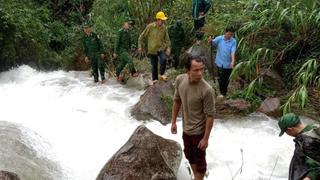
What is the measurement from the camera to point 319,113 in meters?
7.96

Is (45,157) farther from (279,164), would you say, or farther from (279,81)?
(279,81)

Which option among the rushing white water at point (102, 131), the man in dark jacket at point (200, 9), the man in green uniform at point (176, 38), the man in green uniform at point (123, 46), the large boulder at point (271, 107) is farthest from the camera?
the man in dark jacket at point (200, 9)

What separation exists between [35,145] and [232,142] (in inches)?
118

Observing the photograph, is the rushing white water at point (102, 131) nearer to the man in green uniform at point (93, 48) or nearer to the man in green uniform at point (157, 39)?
the man in green uniform at point (93, 48)

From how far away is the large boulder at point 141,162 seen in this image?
18.3 ft

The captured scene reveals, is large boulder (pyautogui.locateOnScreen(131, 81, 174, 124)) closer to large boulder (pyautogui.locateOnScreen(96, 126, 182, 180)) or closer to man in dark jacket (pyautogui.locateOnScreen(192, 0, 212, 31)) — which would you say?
large boulder (pyautogui.locateOnScreen(96, 126, 182, 180))

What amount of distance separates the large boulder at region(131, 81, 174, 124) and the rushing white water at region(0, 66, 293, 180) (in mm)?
180

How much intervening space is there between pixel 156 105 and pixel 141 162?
287 centimetres

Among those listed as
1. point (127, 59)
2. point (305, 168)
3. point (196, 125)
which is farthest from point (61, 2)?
point (305, 168)

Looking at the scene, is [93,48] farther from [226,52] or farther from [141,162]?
[141,162]

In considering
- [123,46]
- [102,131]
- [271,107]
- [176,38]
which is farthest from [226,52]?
[123,46]

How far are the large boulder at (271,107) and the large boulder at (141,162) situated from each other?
2842mm

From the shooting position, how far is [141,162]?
5.64 meters

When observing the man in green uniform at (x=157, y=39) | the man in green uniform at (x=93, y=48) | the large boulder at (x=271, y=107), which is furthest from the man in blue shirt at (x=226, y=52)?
the man in green uniform at (x=93, y=48)
